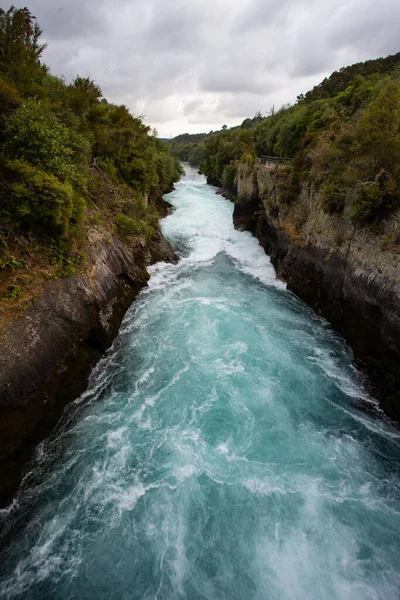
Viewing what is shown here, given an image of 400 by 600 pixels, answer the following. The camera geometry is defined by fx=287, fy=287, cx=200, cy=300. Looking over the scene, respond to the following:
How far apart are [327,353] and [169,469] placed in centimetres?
810

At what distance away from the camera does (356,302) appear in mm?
12461

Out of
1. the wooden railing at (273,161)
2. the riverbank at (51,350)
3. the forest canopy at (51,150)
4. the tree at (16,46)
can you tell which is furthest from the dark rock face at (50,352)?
the wooden railing at (273,161)

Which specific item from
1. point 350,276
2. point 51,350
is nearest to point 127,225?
point 51,350

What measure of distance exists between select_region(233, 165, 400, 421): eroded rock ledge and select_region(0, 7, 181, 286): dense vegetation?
33.1ft

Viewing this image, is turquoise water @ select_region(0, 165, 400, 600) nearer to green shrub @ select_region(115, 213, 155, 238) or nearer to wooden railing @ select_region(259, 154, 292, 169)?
green shrub @ select_region(115, 213, 155, 238)

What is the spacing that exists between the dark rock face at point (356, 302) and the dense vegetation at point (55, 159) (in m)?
10.5

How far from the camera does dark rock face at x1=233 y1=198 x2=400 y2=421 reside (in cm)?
1036

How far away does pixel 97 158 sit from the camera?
20.0 metres

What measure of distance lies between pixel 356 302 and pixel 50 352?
12023 millimetres

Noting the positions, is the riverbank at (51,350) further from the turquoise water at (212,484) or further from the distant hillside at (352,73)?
the distant hillside at (352,73)

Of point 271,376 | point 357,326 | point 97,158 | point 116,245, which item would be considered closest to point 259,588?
point 271,376

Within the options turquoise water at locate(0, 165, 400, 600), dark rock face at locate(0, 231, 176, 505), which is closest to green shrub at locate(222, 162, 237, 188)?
dark rock face at locate(0, 231, 176, 505)

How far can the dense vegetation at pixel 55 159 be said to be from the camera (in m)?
9.19

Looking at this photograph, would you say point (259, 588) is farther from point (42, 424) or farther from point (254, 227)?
point (254, 227)
